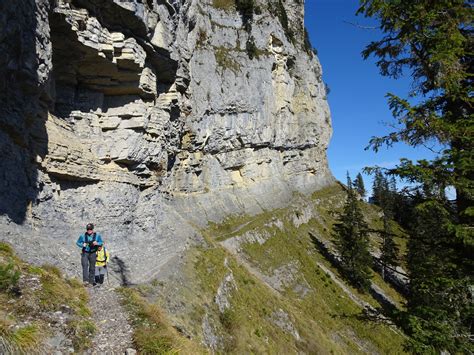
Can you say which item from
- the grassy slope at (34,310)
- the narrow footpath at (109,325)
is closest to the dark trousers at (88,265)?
the narrow footpath at (109,325)

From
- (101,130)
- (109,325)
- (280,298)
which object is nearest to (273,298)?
(280,298)

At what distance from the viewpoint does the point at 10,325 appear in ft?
20.9

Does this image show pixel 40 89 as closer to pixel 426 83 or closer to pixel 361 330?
pixel 426 83

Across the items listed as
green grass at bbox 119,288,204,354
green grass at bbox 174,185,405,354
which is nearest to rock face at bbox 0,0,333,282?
green grass at bbox 174,185,405,354

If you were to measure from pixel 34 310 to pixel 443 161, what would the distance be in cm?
1045

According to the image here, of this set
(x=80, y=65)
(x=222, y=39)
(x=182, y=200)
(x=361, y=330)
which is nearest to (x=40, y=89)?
(x=80, y=65)

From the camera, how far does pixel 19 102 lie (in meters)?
13.4

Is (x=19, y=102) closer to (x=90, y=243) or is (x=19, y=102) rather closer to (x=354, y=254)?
(x=90, y=243)

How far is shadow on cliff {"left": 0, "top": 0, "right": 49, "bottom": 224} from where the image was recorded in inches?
467

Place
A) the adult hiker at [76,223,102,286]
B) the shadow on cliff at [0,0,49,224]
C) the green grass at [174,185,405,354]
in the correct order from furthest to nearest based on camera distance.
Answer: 1. the green grass at [174,185,405,354]
2. the adult hiker at [76,223,102,286]
3. the shadow on cliff at [0,0,49,224]

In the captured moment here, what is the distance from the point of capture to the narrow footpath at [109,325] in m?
7.62

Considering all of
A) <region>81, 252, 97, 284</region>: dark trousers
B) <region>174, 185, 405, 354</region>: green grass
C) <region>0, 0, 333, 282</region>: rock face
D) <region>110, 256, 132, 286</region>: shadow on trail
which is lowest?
<region>174, 185, 405, 354</region>: green grass

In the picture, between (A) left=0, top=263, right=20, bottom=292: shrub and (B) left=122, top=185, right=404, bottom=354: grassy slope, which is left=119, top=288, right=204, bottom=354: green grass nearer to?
(B) left=122, top=185, right=404, bottom=354: grassy slope

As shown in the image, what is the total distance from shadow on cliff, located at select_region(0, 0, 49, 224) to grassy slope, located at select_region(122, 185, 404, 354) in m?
8.26
